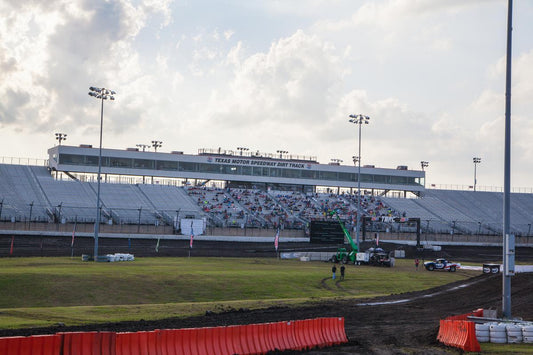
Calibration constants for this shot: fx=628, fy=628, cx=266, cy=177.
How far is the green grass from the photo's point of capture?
30.0m

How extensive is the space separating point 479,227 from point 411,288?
67.5m

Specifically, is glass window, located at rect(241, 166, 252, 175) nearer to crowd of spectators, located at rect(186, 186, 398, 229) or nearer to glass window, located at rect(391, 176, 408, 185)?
crowd of spectators, located at rect(186, 186, 398, 229)

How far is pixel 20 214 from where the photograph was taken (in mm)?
81375

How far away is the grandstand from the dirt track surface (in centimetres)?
4887

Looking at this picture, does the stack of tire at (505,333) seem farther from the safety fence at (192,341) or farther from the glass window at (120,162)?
the glass window at (120,162)

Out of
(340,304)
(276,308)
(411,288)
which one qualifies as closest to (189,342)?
(276,308)

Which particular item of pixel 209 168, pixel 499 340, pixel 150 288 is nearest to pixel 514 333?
pixel 499 340

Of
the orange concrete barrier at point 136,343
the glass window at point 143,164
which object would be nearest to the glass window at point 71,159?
the glass window at point 143,164

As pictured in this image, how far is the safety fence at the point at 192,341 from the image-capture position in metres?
15.9

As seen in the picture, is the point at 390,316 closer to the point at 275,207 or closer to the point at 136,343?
the point at 136,343

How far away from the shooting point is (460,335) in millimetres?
22266

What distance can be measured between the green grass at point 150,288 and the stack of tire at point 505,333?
45.5 ft

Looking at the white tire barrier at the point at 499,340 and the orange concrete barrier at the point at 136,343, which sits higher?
the orange concrete barrier at the point at 136,343

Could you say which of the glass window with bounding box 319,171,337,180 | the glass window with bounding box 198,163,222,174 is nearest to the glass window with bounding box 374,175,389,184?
the glass window with bounding box 319,171,337,180
